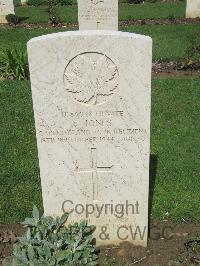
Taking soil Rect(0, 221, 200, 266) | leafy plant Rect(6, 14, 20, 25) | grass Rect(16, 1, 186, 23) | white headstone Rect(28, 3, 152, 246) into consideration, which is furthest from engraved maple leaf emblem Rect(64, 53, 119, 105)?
leafy plant Rect(6, 14, 20, 25)

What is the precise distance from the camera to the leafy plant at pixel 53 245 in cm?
389

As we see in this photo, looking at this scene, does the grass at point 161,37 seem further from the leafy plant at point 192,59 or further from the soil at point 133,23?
the soil at point 133,23

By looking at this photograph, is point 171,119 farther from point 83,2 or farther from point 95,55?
point 83,2

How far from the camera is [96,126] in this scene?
13.5 feet

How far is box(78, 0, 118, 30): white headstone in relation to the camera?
1097 centimetres

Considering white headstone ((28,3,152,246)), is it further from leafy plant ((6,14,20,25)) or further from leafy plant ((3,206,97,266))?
leafy plant ((6,14,20,25))

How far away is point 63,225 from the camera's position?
180 inches

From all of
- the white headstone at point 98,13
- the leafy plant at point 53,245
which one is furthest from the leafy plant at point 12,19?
the leafy plant at point 53,245

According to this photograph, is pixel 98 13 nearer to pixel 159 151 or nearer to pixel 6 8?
pixel 159 151

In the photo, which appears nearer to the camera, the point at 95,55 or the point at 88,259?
the point at 95,55

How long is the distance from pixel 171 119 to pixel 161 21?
8761 mm

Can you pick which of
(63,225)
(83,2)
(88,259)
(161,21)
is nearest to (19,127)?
(63,225)

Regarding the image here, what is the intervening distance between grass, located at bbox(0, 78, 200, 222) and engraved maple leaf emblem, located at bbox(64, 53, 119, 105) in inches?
74.5

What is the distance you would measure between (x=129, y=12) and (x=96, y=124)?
14119 mm
